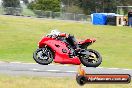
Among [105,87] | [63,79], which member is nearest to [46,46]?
[105,87]

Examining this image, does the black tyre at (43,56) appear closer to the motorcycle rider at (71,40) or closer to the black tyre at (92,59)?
the motorcycle rider at (71,40)

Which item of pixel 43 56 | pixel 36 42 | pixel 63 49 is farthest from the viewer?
pixel 36 42

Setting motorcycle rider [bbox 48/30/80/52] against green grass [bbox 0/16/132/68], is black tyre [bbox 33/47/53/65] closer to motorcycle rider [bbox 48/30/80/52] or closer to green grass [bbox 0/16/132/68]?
motorcycle rider [bbox 48/30/80/52]

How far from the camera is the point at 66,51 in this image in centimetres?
820

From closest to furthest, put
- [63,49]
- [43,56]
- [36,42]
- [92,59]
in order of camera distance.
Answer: [63,49]
[43,56]
[92,59]
[36,42]

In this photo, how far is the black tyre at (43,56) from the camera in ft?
27.4

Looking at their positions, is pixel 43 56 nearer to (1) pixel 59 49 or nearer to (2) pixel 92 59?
(1) pixel 59 49

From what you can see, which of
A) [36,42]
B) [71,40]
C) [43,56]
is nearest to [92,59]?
[71,40]

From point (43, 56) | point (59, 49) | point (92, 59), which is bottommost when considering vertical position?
point (92, 59)

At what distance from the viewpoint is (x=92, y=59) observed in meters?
8.70

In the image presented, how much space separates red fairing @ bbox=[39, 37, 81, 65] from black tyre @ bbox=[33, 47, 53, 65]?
0.17 meters

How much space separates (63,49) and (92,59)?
80cm

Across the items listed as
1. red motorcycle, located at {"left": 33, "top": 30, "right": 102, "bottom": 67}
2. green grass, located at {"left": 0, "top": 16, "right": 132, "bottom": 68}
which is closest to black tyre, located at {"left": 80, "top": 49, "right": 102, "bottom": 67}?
red motorcycle, located at {"left": 33, "top": 30, "right": 102, "bottom": 67}

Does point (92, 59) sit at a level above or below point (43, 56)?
below
